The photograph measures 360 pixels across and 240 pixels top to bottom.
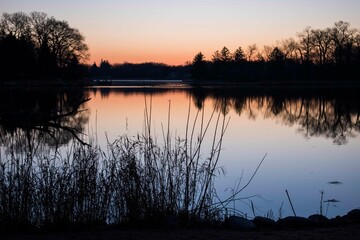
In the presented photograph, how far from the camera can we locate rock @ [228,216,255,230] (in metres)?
6.43

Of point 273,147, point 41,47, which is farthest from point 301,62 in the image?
point 273,147

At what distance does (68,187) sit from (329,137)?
14625 millimetres

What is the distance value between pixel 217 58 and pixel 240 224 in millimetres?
92190

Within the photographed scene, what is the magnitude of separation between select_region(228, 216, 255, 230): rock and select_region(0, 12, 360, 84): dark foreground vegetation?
4527cm

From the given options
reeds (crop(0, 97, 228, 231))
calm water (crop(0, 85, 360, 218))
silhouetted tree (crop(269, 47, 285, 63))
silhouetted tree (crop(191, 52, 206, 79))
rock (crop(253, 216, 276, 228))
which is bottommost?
calm water (crop(0, 85, 360, 218))

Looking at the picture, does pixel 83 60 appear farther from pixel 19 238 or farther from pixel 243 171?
pixel 19 238

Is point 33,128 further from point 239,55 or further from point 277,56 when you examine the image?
point 239,55

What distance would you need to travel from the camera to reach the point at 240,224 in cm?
648

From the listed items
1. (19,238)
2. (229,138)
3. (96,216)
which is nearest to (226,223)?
(96,216)

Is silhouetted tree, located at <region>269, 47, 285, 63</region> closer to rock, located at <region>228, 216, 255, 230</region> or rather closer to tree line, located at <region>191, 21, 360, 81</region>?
tree line, located at <region>191, 21, 360, 81</region>

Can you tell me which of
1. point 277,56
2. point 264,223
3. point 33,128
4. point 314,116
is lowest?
point 314,116

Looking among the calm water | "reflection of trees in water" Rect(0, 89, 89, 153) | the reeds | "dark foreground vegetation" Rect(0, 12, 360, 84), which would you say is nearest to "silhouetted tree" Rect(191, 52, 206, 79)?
"dark foreground vegetation" Rect(0, 12, 360, 84)

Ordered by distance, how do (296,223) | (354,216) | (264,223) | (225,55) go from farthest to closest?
(225,55) → (354,216) → (264,223) → (296,223)

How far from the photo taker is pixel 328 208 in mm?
8859
